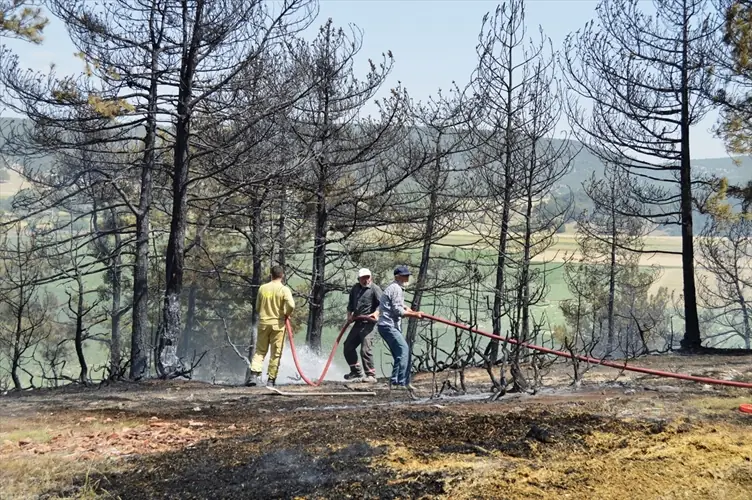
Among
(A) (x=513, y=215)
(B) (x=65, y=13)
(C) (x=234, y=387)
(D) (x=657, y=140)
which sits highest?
(B) (x=65, y=13)

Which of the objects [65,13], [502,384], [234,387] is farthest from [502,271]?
[65,13]

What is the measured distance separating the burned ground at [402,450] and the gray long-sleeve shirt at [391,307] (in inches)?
69.1

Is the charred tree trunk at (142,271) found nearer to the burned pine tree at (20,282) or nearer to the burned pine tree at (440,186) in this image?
the burned pine tree at (20,282)

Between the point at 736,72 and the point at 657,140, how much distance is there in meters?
2.37

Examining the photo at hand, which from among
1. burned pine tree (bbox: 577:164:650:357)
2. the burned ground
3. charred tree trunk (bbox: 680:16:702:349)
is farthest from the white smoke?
charred tree trunk (bbox: 680:16:702:349)

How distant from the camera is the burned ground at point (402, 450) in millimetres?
4160

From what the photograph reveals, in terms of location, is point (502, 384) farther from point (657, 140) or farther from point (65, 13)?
point (657, 140)

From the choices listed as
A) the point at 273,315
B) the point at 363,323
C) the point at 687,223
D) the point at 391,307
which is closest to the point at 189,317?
the point at 363,323

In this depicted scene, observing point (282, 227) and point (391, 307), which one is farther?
point (282, 227)

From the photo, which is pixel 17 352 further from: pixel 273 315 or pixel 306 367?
pixel 273 315

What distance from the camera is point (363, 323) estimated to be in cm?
1103

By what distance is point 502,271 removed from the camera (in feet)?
55.5

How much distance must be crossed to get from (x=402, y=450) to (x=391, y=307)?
4.36 m

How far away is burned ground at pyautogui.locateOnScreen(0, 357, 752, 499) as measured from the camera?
416 cm
